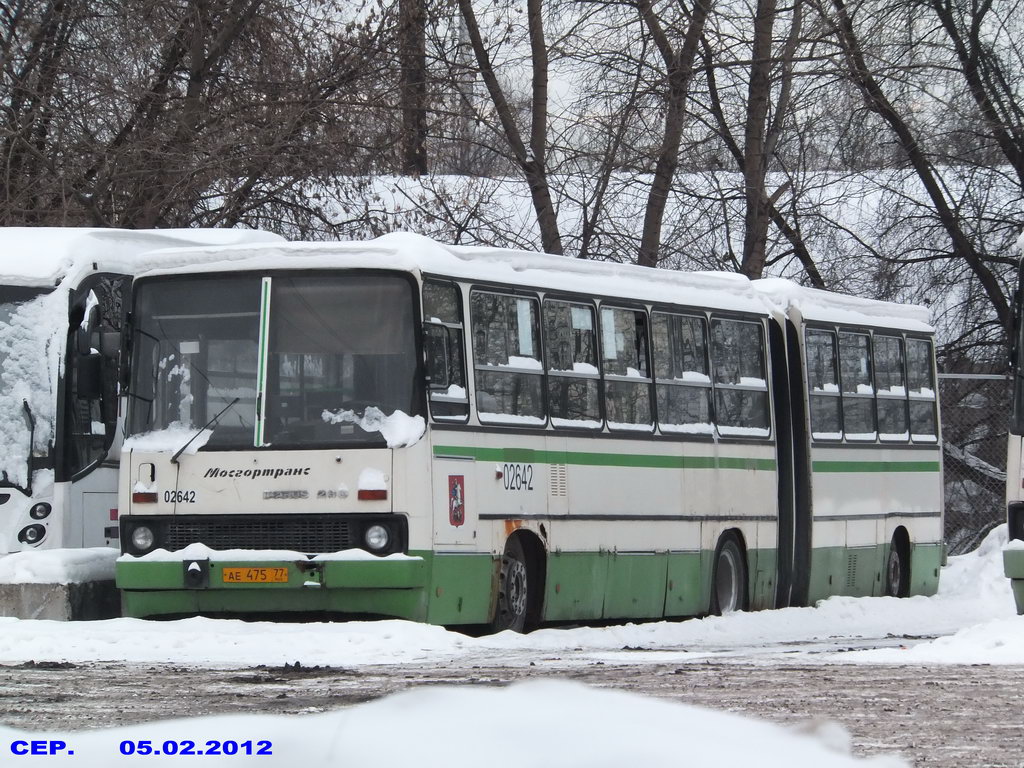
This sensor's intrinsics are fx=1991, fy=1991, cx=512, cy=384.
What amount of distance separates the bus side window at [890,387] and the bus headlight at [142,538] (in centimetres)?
916

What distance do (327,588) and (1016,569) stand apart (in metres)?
5.24

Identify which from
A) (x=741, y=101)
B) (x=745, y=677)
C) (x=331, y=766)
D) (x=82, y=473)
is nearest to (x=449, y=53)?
(x=741, y=101)

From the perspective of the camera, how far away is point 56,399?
15984 millimetres

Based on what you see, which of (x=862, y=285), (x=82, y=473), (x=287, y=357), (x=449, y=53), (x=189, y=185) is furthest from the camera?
(x=862, y=285)

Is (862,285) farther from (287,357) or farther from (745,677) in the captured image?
(745,677)

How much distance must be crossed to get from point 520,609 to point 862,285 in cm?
1650

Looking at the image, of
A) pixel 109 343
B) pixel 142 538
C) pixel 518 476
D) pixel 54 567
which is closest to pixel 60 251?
pixel 109 343

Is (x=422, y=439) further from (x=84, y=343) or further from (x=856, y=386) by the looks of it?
(x=856, y=386)

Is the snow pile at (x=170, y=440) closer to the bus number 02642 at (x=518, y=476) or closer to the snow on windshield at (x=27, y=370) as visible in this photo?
the snow on windshield at (x=27, y=370)

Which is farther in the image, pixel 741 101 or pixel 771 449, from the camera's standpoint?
pixel 741 101

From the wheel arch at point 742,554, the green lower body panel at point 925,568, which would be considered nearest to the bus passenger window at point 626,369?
the wheel arch at point 742,554

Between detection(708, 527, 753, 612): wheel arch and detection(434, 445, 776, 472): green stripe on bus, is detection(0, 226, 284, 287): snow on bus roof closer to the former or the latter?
detection(434, 445, 776, 472): green stripe on bus

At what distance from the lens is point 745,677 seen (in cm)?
1045

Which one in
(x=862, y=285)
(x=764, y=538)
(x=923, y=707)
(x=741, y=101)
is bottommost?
(x=923, y=707)
